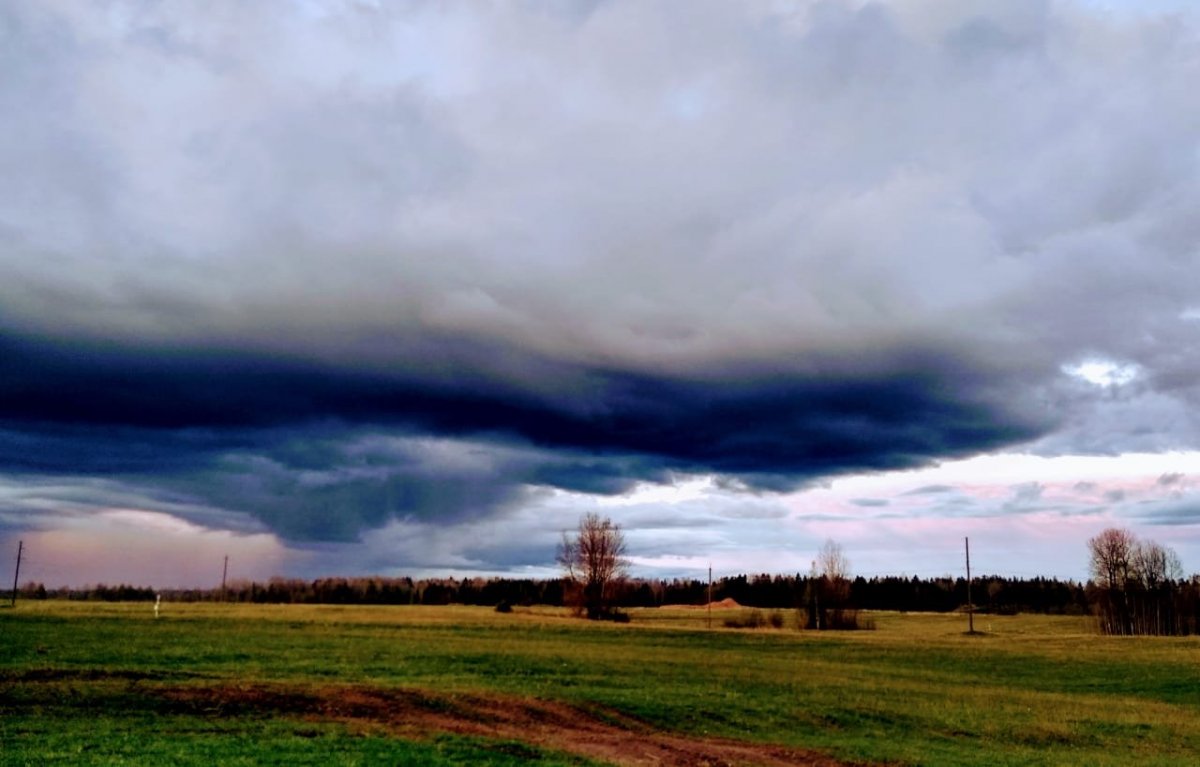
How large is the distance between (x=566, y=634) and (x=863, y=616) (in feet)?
254

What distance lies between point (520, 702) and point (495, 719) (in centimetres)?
289

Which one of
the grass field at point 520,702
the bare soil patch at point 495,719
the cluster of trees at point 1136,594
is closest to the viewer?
the grass field at point 520,702

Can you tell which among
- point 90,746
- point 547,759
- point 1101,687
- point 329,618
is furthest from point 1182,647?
point 90,746

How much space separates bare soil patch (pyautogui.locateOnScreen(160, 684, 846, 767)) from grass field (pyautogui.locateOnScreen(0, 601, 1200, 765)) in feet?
0.38

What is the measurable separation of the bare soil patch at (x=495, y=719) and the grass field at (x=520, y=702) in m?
0.12

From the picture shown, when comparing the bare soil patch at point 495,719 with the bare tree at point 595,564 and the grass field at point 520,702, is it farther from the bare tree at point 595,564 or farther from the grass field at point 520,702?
the bare tree at point 595,564

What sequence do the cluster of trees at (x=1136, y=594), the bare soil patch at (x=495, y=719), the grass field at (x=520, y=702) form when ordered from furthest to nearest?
the cluster of trees at (x=1136, y=594)
the bare soil patch at (x=495, y=719)
the grass field at (x=520, y=702)

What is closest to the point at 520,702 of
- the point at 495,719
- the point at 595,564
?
the point at 495,719

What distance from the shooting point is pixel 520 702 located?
2909 centimetres

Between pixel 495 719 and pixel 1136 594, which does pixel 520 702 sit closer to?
pixel 495 719

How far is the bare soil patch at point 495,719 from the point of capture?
76.4 feet

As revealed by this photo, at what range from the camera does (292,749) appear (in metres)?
20.0

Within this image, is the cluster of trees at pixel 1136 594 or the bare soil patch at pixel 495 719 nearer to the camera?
the bare soil patch at pixel 495 719

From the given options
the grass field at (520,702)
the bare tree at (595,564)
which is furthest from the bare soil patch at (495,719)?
the bare tree at (595,564)
